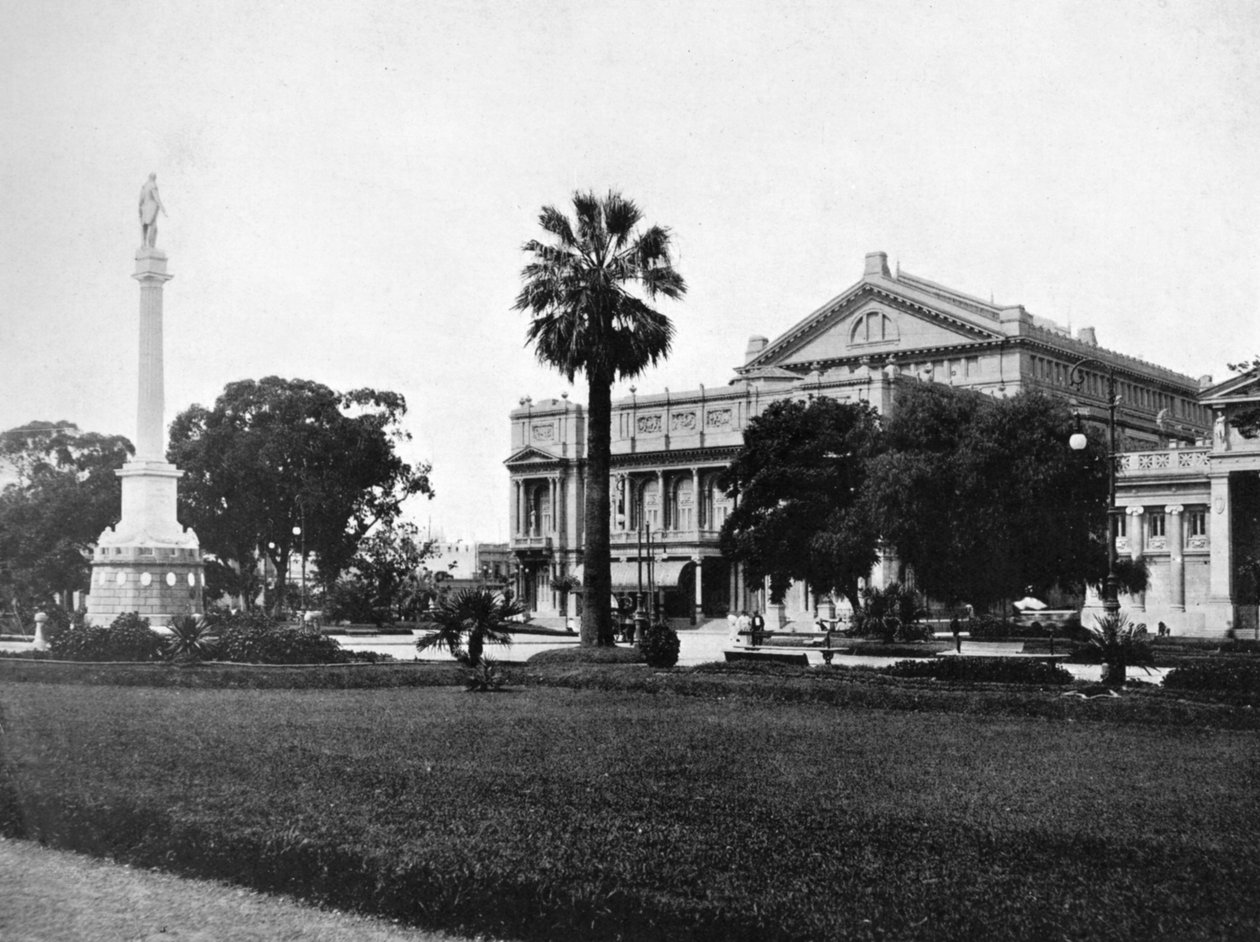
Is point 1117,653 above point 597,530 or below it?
below

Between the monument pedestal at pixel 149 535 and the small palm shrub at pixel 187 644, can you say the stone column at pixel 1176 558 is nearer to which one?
the monument pedestal at pixel 149 535

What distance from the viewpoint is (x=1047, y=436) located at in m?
41.7

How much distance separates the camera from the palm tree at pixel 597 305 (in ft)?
103

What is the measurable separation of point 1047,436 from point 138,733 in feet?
108

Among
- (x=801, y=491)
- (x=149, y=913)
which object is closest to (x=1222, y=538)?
(x=801, y=491)

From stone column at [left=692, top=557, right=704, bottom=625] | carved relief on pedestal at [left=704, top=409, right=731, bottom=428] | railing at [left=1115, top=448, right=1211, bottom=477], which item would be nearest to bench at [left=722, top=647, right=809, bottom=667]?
railing at [left=1115, top=448, right=1211, bottom=477]

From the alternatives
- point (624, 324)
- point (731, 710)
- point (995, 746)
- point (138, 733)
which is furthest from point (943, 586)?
point (138, 733)

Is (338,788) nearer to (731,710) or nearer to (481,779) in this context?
(481,779)

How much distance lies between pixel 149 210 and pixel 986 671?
30.9m

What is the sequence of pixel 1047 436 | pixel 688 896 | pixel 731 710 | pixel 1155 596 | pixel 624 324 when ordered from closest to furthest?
pixel 688 896 < pixel 731 710 < pixel 624 324 < pixel 1047 436 < pixel 1155 596

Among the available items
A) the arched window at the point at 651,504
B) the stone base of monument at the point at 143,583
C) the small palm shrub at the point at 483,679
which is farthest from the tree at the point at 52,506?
the small palm shrub at the point at 483,679

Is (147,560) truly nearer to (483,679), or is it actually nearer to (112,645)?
(112,645)

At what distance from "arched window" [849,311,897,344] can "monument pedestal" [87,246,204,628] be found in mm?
57514

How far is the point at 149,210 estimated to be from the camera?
41438 mm
